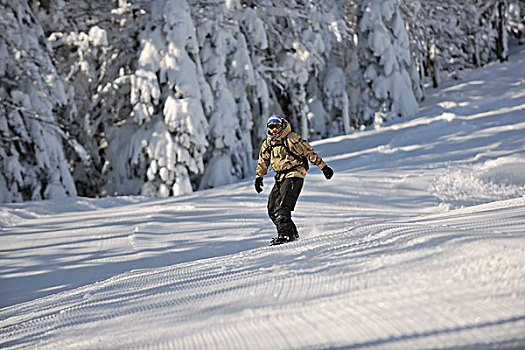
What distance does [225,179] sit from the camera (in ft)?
51.6

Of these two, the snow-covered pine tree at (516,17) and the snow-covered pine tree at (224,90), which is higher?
the snow-covered pine tree at (516,17)

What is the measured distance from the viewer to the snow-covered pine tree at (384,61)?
22.3 m

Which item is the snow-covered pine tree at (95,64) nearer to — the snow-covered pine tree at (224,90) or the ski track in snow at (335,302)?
the snow-covered pine tree at (224,90)

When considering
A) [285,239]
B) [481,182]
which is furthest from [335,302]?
[481,182]

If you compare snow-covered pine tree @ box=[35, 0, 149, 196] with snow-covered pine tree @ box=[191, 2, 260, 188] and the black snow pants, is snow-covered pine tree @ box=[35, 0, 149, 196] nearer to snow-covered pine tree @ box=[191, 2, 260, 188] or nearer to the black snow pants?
snow-covered pine tree @ box=[191, 2, 260, 188]

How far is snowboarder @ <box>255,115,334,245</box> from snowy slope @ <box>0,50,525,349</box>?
2.05 feet

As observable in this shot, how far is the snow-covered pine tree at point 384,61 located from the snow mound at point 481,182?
1247 cm

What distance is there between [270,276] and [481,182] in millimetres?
7669

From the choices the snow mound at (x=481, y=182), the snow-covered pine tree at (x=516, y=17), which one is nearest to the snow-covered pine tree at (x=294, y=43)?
the snow mound at (x=481, y=182)

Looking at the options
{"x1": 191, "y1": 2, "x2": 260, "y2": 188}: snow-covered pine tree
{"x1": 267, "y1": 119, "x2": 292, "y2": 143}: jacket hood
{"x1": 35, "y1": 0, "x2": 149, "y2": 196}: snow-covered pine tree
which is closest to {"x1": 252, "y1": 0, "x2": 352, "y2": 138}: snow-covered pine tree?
{"x1": 191, "y1": 2, "x2": 260, "y2": 188}: snow-covered pine tree

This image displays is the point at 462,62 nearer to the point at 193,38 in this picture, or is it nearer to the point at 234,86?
the point at 234,86

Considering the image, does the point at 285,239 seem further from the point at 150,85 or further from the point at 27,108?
the point at 150,85

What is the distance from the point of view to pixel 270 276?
306 centimetres

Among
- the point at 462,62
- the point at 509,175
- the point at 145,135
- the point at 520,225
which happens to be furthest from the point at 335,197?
the point at 462,62
